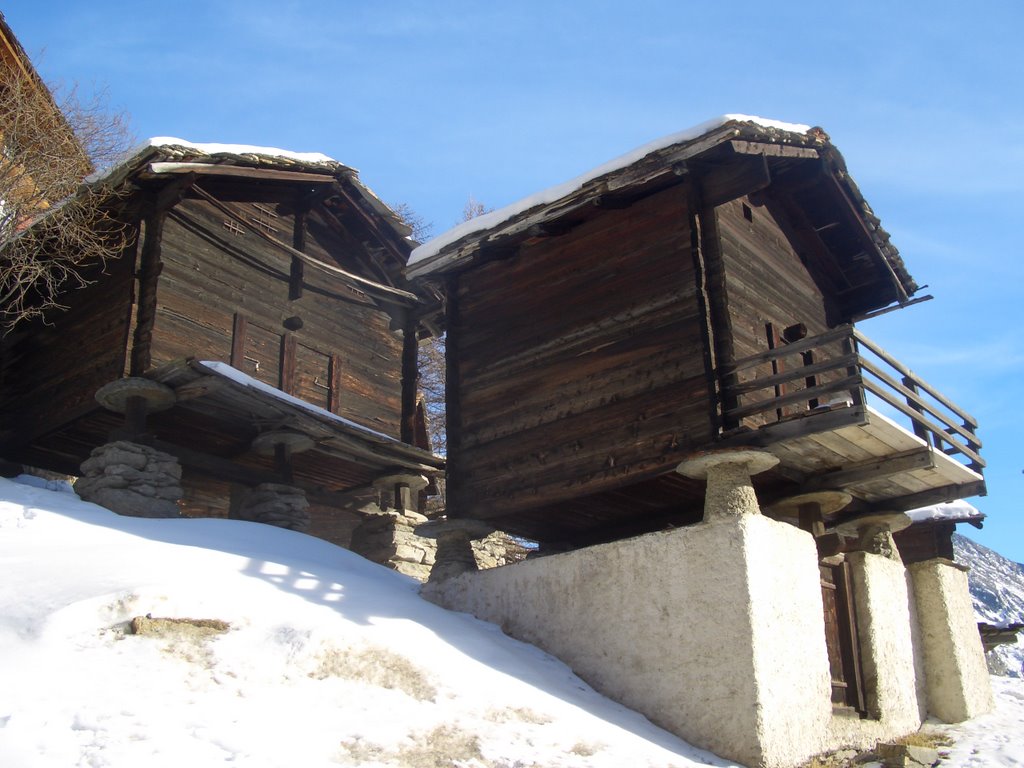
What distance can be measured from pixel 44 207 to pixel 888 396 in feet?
45.4

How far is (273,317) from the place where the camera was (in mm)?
16219

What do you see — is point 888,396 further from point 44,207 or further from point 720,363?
point 44,207

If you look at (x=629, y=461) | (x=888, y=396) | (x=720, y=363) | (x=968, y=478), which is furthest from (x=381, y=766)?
(x=968, y=478)

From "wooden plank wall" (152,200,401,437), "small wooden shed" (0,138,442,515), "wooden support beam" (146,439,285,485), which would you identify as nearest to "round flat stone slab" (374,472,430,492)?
"small wooden shed" (0,138,442,515)

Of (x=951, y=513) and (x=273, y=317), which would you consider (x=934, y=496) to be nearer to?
(x=951, y=513)

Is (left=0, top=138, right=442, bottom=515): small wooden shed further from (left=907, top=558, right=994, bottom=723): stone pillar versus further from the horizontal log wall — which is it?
(left=907, top=558, right=994, bottom=723): stone pillar

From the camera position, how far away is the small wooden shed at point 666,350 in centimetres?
1148

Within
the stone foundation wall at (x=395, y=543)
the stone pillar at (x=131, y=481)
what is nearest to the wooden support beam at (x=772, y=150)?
the stone pillar at (x=131, y=481)

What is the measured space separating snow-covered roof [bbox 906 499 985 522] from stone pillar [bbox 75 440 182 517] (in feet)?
39.6

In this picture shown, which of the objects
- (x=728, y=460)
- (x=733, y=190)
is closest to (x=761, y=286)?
(x=733, y=190)

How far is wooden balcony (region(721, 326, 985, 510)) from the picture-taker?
1070cm

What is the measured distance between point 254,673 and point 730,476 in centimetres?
542

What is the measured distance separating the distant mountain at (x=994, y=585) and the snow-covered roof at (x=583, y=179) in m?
51.5

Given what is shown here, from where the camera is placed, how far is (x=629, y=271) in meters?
12.7
